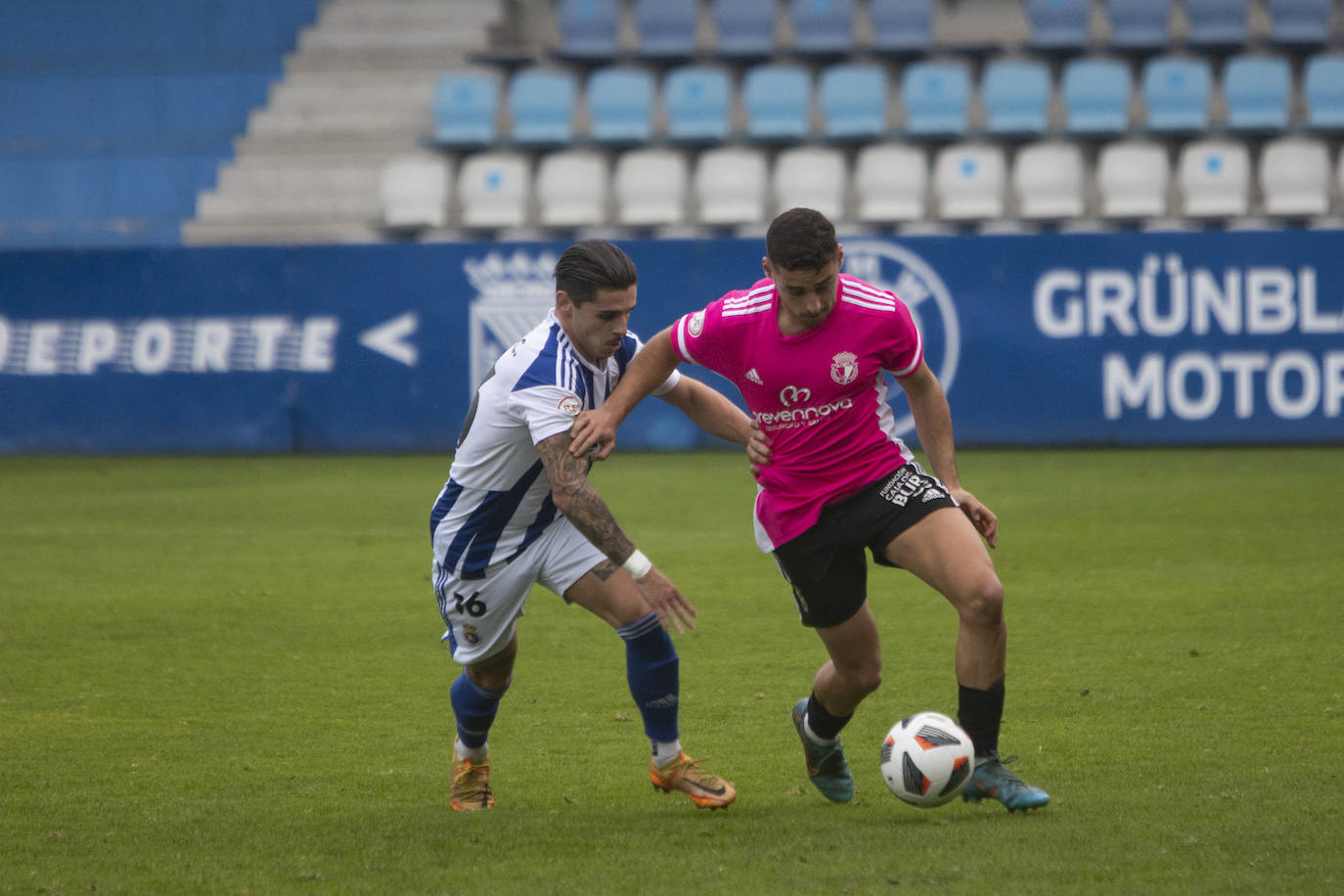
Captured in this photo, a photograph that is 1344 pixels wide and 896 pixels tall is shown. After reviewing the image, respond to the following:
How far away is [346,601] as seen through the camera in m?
8.62

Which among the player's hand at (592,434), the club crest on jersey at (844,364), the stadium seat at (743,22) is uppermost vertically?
the stadium seat at (743,22)

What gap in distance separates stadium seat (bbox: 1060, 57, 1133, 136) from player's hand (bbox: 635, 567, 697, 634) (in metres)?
16.2

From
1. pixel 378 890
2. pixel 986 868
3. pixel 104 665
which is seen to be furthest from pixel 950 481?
pixel 104 665

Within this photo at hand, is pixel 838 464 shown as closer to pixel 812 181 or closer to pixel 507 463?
pixel 507 463

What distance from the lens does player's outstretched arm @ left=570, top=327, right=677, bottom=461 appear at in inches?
181

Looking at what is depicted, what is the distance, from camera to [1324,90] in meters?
18.9

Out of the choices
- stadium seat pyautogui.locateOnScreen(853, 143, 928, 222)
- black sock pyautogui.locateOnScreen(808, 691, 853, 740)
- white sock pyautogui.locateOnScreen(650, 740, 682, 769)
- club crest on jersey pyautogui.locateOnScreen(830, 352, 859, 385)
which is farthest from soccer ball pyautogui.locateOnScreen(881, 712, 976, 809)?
stadium seat pyautogui.locateOnScreen(853, 143, 928, 222)

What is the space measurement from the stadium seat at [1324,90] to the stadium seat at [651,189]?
766 centimetres

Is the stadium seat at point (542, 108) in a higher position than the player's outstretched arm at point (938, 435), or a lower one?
higher

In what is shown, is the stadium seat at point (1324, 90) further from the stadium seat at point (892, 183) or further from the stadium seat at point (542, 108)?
the stadium seat at point (542, 108)

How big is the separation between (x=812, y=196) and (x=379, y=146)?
6.28 metres

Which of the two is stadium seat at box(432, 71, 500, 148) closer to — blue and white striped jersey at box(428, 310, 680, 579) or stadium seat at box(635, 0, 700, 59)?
stadium seat at box(635, 0, 700, 59)

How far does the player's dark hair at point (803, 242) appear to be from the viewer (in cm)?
452

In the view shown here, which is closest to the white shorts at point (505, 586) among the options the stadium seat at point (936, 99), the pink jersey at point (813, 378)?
the pink jersey at point (813, 378)
